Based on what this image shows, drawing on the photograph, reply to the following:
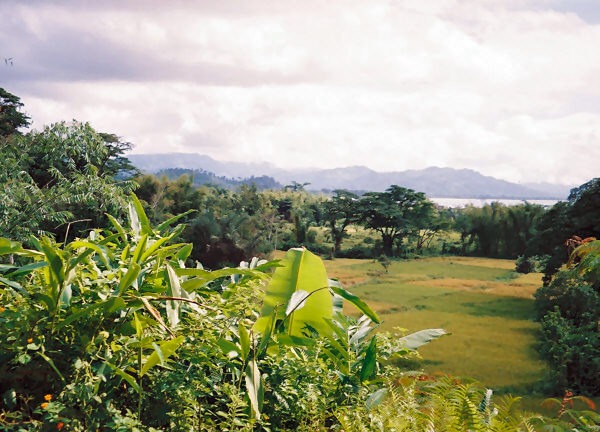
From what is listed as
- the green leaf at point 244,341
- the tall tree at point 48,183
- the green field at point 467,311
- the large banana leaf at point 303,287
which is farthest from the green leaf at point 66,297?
the tall tree at point 48,183

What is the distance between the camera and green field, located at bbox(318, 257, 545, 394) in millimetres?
6426

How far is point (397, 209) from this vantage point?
2461cm

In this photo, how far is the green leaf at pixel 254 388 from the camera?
908 mm

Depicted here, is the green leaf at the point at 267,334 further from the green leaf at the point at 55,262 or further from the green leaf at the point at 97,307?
the green leaf at the point at 55,262

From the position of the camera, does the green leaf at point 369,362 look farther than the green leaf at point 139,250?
Yes

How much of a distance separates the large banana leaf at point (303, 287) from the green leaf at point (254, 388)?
13.9 inches

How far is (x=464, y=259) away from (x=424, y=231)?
197 inches

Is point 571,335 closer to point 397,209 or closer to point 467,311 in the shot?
point 467,311

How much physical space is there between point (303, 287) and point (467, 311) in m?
10.4

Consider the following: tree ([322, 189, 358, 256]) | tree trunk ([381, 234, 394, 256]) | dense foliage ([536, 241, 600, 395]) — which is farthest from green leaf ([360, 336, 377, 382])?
tree ([322, 189, 358, 256])

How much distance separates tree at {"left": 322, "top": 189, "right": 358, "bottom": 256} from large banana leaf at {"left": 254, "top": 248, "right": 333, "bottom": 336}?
24117mm

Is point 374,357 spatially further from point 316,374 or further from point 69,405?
point 69,405

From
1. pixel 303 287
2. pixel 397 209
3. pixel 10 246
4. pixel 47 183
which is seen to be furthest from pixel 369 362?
pixel 397 209

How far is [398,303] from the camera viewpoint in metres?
11.7
